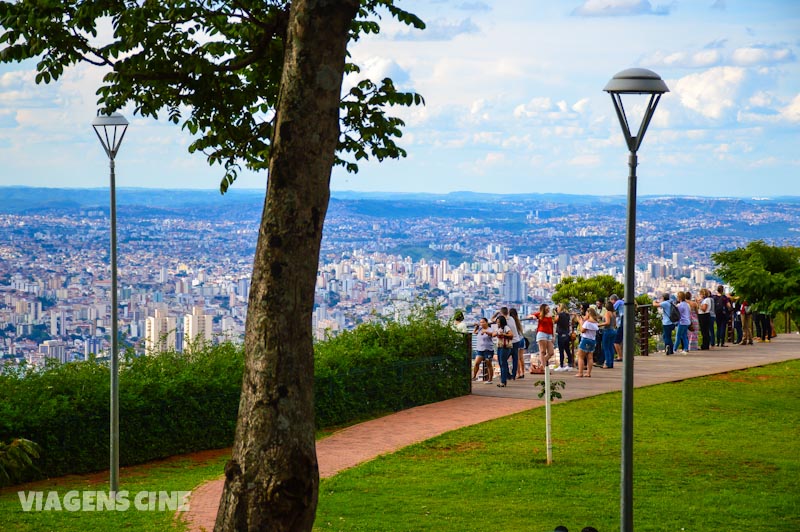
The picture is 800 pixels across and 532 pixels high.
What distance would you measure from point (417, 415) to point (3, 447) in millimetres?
12968

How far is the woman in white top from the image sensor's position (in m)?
23.1

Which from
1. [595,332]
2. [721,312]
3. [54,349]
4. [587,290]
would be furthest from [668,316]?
[54,349]

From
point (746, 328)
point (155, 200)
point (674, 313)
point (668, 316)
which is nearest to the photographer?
point (674, 313)

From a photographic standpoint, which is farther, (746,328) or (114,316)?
(746,328)

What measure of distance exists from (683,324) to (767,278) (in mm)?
12421

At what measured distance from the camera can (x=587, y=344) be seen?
2381 cm

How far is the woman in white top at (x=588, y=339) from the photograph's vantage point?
23141 mm

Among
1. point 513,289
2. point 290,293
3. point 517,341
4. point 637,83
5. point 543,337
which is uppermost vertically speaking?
point 637,83

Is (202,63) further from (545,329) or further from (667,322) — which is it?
(667,322)

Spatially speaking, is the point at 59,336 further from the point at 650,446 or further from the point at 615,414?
the point at 650,446

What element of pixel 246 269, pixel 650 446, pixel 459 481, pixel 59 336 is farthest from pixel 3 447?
pixel 246 269

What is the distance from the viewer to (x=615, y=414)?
789 inches

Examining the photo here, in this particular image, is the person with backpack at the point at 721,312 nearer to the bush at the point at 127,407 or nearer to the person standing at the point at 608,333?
the person standing at the point at 608,333

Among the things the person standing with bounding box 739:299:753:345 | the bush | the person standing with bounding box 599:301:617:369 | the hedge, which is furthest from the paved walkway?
the bush
